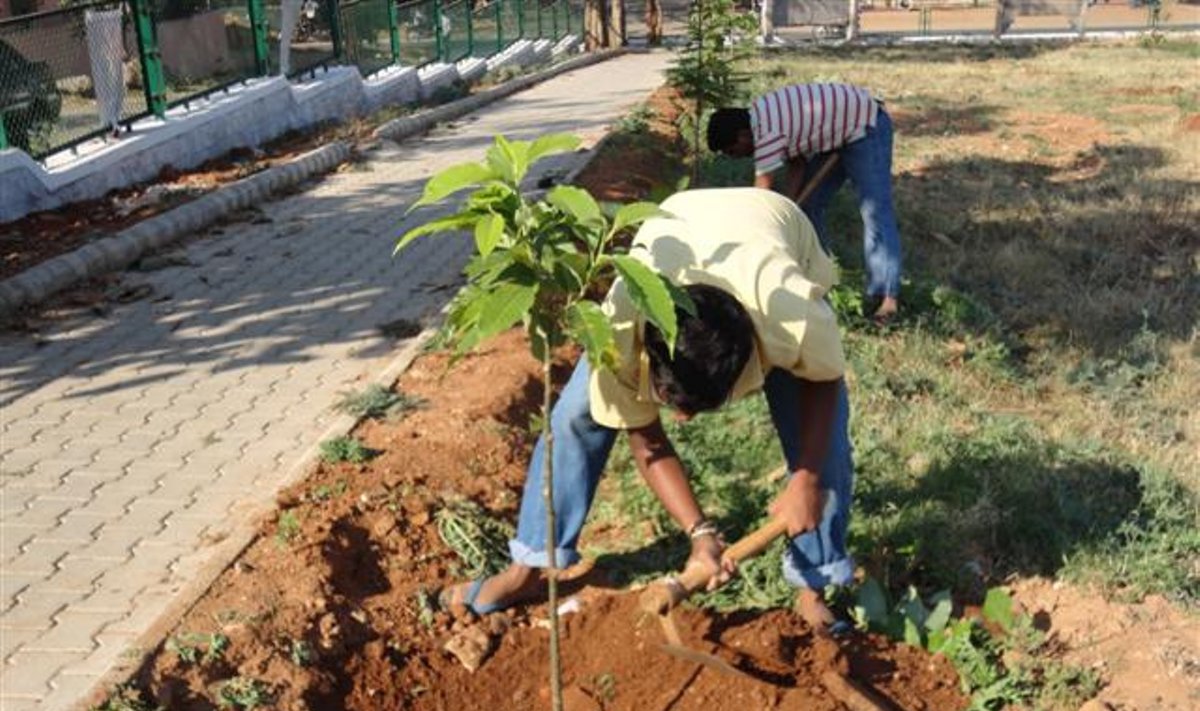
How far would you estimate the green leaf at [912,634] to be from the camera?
11.2ft

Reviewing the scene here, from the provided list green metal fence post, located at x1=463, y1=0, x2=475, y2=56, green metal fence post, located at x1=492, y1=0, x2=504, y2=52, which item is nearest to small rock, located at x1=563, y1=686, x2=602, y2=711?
green metal fence post, located at x1=463, y1=0, x2=475, y2=56

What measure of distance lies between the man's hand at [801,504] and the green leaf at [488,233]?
1091mm

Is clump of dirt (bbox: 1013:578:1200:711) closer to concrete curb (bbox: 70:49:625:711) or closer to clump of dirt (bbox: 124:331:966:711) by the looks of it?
clump of dirt (bbox: 124:331:966:711)

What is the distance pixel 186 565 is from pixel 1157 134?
11889mm

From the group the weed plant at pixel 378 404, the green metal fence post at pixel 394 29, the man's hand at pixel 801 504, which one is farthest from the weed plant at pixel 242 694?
the green metal fence post at pixel 394 29

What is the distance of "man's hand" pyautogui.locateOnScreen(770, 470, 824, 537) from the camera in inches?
117

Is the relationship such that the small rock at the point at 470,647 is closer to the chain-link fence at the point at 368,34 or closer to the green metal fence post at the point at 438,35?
the chain-link fence at the point at 368,34

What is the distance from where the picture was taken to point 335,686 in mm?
3318

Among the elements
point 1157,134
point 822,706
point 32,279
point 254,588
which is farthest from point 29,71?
point 1157,134

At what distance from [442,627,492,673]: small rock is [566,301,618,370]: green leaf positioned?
1317 millimetres

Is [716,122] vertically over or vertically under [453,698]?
over

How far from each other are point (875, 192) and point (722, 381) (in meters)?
3.96

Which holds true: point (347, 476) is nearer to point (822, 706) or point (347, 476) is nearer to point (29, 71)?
point (822, 706)

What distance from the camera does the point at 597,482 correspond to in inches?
133
